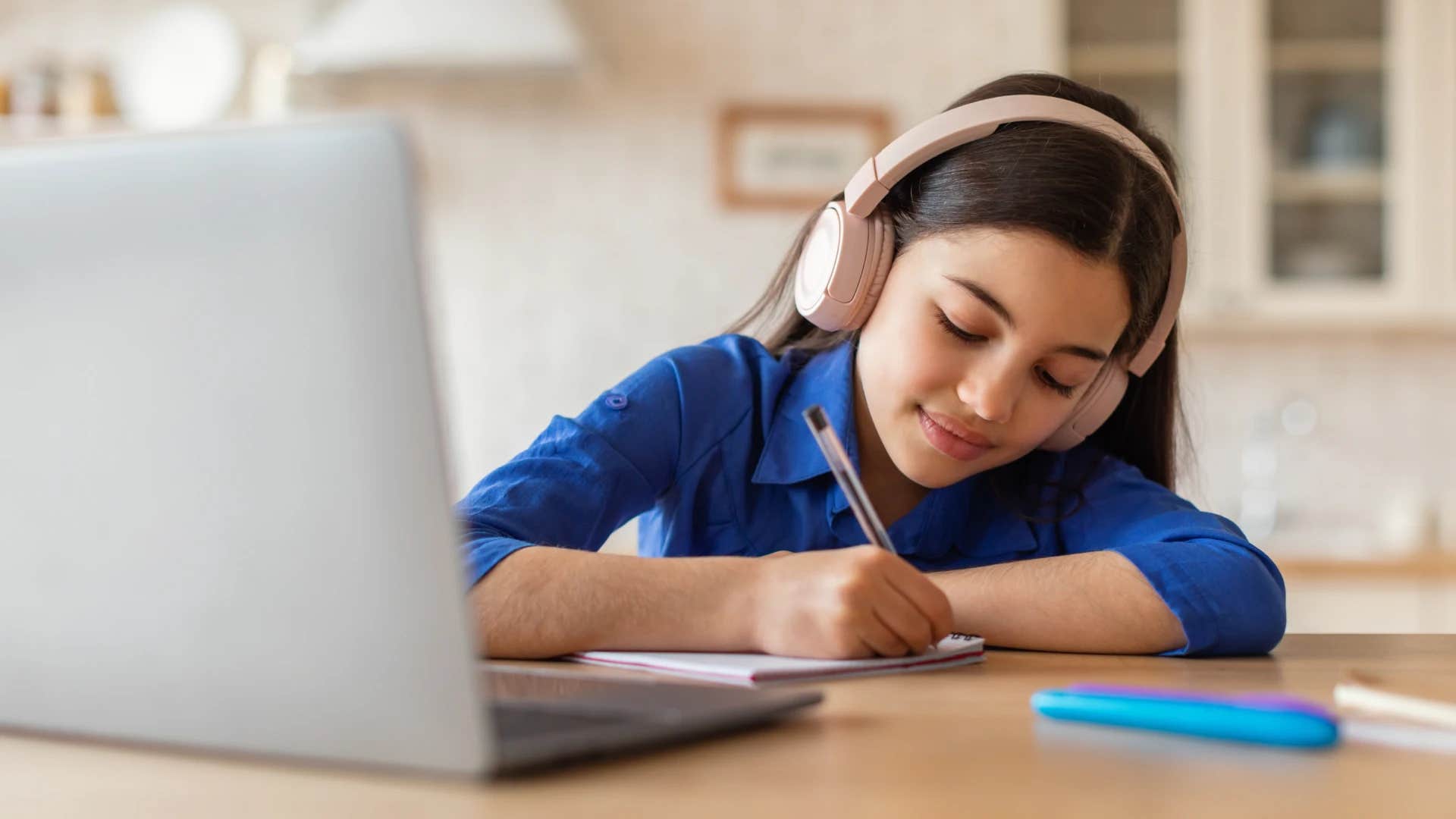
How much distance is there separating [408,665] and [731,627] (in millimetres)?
465

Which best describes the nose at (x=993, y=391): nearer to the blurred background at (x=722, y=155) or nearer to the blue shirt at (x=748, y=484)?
the blue shirt at (x=748, y=484)

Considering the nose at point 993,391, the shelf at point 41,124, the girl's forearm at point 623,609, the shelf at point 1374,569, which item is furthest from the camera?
the shelf at point 41,124

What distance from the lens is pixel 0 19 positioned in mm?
3531

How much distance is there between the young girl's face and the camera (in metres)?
1.16

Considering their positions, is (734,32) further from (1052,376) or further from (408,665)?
(408,665)

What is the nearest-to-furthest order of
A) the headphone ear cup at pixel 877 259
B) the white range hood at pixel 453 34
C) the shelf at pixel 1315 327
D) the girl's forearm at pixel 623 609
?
1. the girl's forearm at pixel 623 609
2. the headphone ear cup at pixel 877 259
3. the white range hood at pixel 453 34
4. the shelf at pixel 1315 327

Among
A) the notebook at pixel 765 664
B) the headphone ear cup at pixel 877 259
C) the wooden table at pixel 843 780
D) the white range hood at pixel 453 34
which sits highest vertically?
the white range hood at pixel 453 34

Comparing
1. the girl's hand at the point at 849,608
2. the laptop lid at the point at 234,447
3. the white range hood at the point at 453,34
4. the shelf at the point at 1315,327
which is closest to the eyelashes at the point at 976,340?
the girl's hand at the point at 849,608

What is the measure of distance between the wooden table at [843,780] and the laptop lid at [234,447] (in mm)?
16

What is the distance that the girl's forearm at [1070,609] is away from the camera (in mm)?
1037

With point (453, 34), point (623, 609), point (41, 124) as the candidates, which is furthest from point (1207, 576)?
point (41, 124)

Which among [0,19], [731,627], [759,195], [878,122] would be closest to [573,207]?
[759,195]

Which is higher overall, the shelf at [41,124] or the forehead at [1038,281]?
the shelf at [41,124]

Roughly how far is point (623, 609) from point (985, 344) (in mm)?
410
